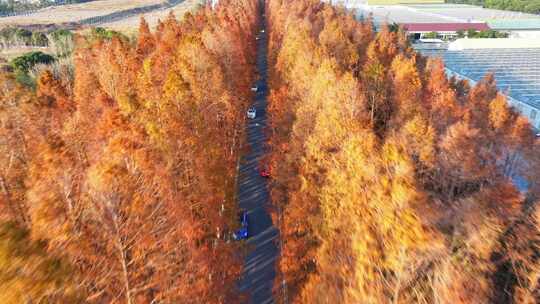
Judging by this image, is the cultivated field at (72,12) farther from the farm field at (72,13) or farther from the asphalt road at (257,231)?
the asphalt road at (257,231)

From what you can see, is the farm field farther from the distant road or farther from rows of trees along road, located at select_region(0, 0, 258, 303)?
rows of trees along road, located at select_region(0, 0, 258, 303)

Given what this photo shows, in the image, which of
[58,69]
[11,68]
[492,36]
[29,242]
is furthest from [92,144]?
[492,36]

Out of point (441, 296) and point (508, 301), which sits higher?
point (441, 296)

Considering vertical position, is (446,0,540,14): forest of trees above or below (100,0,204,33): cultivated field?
above

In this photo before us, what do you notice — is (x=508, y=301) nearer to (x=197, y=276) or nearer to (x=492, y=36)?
(x=197, y=276)

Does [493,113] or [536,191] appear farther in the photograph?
[493,113]

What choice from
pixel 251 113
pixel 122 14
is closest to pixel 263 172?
pixel 251 113

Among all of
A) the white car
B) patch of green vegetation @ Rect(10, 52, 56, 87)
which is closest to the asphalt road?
the white car

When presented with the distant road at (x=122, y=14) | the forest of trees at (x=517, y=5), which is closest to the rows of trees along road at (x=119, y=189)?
the distant road at (x=122, y=14)
